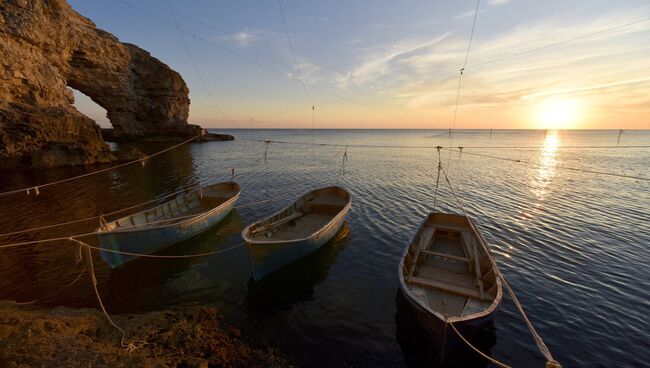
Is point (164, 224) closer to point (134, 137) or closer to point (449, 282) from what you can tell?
point (449, 282)

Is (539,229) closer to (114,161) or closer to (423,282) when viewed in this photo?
(423,282)

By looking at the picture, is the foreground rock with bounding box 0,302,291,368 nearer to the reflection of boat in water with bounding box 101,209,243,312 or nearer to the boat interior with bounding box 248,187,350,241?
the reflection of boat in water with bounding box 101,209,243,312

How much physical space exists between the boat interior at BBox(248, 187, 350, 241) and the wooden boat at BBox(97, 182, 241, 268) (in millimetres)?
3991

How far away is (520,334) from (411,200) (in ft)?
45.2

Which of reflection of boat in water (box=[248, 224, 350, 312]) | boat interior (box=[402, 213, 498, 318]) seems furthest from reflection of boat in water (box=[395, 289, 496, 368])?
reflection of boat in water (box=[248, 224, 350, 312])

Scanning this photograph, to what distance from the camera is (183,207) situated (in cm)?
1656

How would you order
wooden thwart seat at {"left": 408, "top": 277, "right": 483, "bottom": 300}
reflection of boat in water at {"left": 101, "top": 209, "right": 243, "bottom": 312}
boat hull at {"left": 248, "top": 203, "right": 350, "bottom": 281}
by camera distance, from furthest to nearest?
boat hull at {"left": 248, "top": 203, "right": 350, "bottom": 281}, reflection of boat in water at {"left": 101, "top": 209, "right": 243, "bottom": 312}, wooden thwart seat at {"left": 408, "top": 277, "right": 483, "bottom": 300}

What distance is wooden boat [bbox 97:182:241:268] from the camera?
11008mm

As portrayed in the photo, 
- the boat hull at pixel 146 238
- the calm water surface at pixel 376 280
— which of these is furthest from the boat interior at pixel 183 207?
the calm water surface at pixel 376 280

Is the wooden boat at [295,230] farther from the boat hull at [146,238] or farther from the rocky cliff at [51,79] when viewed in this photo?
the rocky cliff at [51,79]

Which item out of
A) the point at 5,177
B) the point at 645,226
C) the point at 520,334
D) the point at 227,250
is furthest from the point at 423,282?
the point at 5,177

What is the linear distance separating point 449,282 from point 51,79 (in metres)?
51.7

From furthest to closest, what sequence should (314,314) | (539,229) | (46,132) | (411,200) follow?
(46,132) → (411,200) → (539,229) → (314,314)

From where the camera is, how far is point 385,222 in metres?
16.9
